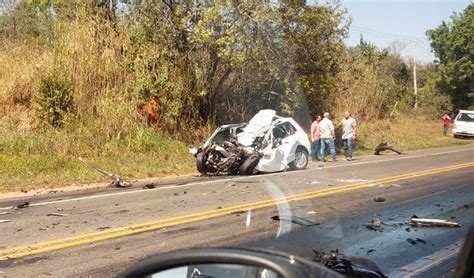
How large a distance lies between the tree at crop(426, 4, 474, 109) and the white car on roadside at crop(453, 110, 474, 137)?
13706mm

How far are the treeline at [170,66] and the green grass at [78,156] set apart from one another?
23.0 inches

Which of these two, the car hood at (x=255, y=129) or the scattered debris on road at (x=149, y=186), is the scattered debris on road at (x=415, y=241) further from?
the car hood at (x=255, y=129)

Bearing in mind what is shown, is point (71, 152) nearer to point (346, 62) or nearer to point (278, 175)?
point (278, 175)

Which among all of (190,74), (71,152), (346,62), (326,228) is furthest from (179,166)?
(346,62)

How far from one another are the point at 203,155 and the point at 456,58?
3823 cm

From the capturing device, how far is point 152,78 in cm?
1991

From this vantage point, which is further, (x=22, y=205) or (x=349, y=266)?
(x=22, y=205)

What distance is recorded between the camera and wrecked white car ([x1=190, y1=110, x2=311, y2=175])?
14.8 meters

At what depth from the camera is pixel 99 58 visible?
20.1 meters

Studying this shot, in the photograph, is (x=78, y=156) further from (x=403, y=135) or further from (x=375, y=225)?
(x=403, y=135)

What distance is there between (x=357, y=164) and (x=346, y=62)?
1209 centimetres

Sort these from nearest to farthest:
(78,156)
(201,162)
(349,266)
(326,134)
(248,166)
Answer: (349,266) → (248,166) → (201,162) → (78,156) → (326,134)

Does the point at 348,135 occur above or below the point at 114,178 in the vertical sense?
above

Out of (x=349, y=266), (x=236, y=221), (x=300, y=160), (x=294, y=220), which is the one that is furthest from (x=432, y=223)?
(x=300, y=160)
